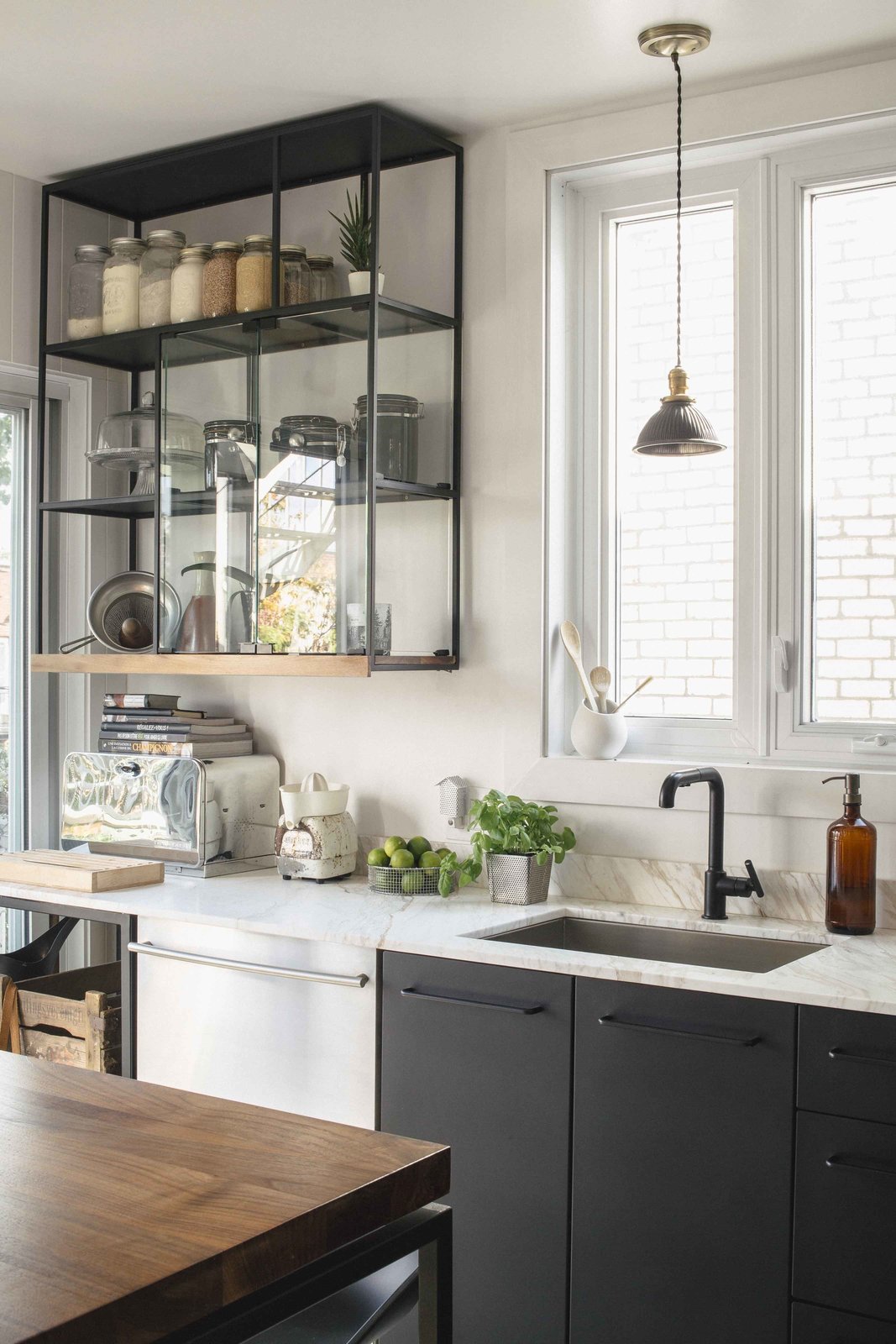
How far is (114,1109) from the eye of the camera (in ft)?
4.15

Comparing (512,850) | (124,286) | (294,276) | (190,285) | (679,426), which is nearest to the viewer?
(679,426)

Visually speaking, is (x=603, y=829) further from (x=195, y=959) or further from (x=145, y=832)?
(x=145, y=832)

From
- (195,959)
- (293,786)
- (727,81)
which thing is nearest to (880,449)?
(727,81)

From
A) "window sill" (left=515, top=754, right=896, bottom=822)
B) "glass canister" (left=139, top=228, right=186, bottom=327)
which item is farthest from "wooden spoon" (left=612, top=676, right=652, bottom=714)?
"glass canister" (left=139, top=228, right=186, bottom=327)

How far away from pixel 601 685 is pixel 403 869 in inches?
24.1

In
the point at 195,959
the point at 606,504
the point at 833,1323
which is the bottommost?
the point at 833,1323

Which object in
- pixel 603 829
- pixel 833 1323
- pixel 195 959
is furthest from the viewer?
pixel 603 829

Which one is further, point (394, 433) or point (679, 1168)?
point (394, 433)

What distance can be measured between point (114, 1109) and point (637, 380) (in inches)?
87.9

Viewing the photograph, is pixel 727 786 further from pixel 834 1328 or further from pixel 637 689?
pixel 834 1328

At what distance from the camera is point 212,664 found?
311 centimetres

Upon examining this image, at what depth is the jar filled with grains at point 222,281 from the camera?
3170mm

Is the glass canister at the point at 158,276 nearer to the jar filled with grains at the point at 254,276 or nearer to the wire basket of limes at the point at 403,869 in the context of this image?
the jar filled with grains at the point at 254,276

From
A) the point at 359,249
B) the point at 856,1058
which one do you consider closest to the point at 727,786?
the point at 856,1058
